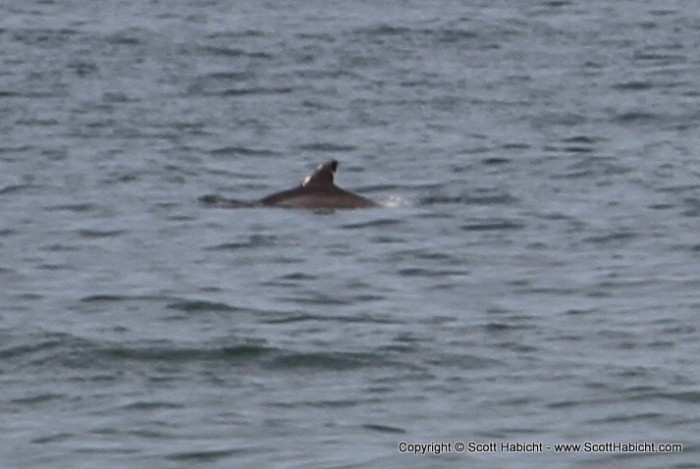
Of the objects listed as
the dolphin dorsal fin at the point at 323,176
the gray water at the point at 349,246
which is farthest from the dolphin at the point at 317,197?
the gray water at the point at 349,246

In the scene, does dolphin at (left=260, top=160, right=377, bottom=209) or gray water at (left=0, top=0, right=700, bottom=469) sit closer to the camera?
gray water at (left=0, top=0, right=700, bottom=469)

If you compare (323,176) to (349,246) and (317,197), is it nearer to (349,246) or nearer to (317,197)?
(317,197)

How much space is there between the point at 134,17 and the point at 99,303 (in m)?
20.3

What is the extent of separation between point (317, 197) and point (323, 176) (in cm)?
36

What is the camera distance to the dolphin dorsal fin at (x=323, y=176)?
22.7 meters

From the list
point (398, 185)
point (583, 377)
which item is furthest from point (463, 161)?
point (583, 377)

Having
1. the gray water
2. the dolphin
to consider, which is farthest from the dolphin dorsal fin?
the gray water

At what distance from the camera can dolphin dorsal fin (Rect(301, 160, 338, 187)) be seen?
74.5 feet

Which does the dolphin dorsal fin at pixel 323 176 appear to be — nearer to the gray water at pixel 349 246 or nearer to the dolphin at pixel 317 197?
the dolphin at pixel 317 197

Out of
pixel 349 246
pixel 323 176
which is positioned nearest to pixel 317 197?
pixel 323 176

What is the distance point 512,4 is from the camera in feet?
134

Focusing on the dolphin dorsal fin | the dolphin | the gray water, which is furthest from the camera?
the dolphin

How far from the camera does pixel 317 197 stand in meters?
23.2

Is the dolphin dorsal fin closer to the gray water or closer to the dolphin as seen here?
the dolphin
